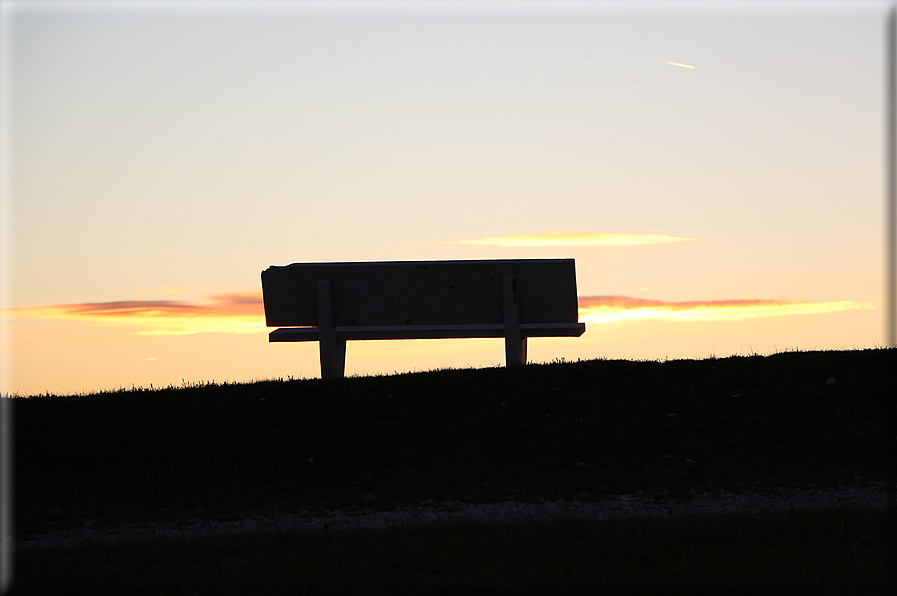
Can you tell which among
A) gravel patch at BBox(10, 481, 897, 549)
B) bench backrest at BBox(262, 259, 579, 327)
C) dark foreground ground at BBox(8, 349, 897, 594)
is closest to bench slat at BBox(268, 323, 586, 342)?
bench backrest at BBox(262, 259, 579, 327)

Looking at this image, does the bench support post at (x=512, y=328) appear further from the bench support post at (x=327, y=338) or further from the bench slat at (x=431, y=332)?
the bench support post at (x=327, y=338)

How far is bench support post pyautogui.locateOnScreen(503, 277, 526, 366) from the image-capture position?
14.9 meters

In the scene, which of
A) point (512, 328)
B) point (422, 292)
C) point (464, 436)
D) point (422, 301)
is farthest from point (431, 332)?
point (464, 436)

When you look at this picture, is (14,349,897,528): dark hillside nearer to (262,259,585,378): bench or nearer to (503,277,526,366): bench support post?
(503,277,526,366): bench support post

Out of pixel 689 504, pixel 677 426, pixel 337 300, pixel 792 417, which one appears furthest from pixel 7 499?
pixel 792 417

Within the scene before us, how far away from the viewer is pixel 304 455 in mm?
12086

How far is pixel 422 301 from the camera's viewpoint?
15.3 m

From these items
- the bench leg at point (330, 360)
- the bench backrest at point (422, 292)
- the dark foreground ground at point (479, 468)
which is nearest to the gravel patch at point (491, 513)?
the dark foreground ground at point (479, 468)

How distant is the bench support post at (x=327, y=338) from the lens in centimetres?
1521

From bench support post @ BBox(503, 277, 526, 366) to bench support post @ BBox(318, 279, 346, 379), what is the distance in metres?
3.03

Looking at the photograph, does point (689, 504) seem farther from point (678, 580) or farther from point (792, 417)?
point (792, 417)

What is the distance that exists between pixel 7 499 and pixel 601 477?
7345mm

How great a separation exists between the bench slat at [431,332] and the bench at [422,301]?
0.02m

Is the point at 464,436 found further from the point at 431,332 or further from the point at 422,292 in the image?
the point at 422,292
